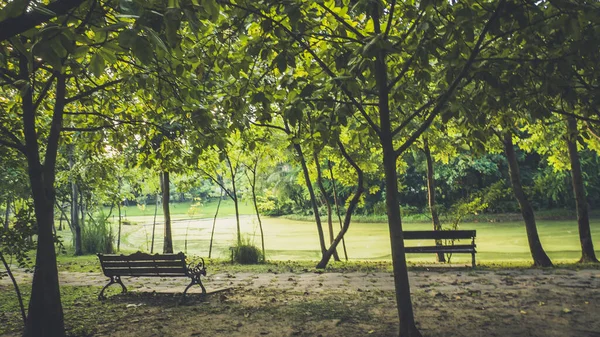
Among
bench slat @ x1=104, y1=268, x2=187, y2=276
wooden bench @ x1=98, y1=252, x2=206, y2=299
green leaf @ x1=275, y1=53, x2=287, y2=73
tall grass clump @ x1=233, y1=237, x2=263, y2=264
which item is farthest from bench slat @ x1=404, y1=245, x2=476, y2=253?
green leaf @ x1=275, y1=53, x2=287, y2=73

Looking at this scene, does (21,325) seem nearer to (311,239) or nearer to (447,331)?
(447,331)

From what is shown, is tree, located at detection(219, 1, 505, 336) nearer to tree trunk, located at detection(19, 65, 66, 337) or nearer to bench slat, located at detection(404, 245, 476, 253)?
tree trunk, located at detection(19, 65, 66, 337)

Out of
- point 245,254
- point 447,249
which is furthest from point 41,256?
point 447,249

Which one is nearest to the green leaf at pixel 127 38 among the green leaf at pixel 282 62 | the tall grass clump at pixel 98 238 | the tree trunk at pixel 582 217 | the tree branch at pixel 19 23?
the tree branch at pixel 19 23

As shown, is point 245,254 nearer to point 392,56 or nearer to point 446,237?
point 446,237

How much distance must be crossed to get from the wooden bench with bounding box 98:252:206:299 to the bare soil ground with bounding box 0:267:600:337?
0.33 metres

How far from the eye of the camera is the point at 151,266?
7168 mm

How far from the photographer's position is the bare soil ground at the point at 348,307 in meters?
4.89

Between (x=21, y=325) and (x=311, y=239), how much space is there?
60.5ft

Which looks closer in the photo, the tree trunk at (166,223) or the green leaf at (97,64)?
the green leaf at (97,64)

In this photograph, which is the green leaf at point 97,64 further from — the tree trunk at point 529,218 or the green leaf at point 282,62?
the tree trunk at point 529,218

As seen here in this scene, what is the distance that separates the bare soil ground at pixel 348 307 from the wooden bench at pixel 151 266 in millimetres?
331

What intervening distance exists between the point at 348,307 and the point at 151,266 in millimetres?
3487

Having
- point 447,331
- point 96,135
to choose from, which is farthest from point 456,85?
point 96,135
